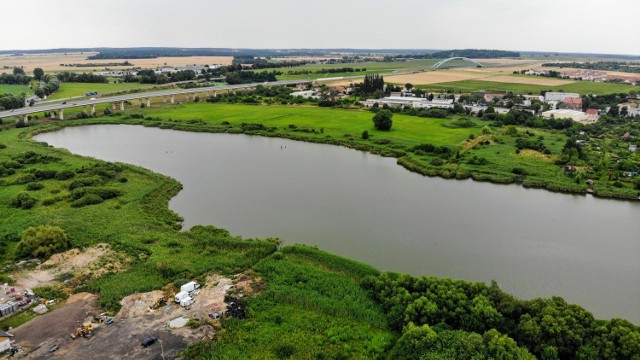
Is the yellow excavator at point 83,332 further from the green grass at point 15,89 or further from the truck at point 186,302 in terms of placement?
the green grass at point 15,89

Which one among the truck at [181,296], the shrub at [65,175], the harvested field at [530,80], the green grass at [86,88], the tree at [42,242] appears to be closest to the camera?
the truck at [181,296]

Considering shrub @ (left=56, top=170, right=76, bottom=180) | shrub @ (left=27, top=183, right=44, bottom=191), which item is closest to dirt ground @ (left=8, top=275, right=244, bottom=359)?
shrub @ (left=27, top=183, right=44, bottom=191)

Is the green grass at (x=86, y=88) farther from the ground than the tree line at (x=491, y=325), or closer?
farther from the ground

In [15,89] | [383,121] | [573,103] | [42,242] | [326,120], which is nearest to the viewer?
[42,242]

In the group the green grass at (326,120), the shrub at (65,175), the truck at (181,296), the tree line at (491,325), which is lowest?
the truck at (181,296)

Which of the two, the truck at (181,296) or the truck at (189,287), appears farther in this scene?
the truck at (189,287)

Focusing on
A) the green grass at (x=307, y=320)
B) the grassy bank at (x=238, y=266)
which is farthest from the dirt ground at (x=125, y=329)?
the green grass at (x=307, y=320)

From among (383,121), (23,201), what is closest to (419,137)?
(383,121)

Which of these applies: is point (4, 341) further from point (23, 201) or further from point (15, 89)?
point (15, 89)
